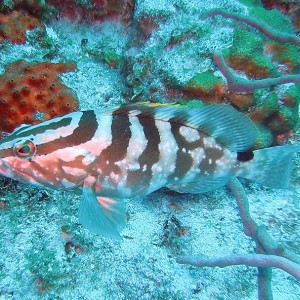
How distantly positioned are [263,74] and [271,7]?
166 cm

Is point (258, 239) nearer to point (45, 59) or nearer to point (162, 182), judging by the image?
point (162, 182)

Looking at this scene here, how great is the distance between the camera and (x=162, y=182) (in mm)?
2795

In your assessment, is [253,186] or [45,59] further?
[45,59]

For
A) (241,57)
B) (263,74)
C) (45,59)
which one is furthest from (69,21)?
(263,74)

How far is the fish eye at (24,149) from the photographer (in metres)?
2.18

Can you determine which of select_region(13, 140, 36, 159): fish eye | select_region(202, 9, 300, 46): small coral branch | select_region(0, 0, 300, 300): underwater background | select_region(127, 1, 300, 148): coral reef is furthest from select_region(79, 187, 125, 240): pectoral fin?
select_region(202, 9, 300, 46): small coral branch

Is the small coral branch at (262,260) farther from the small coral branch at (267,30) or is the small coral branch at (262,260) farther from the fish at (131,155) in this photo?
the small coral branch at (267,30)

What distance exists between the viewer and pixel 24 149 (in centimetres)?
219

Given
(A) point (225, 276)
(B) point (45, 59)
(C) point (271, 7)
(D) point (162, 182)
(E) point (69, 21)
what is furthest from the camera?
(E) point (69, 21)

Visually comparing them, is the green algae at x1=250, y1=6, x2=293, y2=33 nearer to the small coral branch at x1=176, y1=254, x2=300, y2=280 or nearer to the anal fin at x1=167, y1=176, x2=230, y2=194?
the anal fin at x1=167, y1=176, x2=230, y2=194

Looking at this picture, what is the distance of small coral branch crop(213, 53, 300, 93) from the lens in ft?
9.54

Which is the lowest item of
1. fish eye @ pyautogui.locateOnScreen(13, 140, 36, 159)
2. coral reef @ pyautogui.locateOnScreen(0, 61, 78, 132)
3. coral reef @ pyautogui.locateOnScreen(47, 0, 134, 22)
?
fish eye @ pyautogui.locateOnScreen(13, 140, 36, 159)

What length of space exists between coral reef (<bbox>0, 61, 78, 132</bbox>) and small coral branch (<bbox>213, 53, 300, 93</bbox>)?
1881mm

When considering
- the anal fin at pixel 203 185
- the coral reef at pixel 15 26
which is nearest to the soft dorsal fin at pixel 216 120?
the anal fin at pixel 203 185
